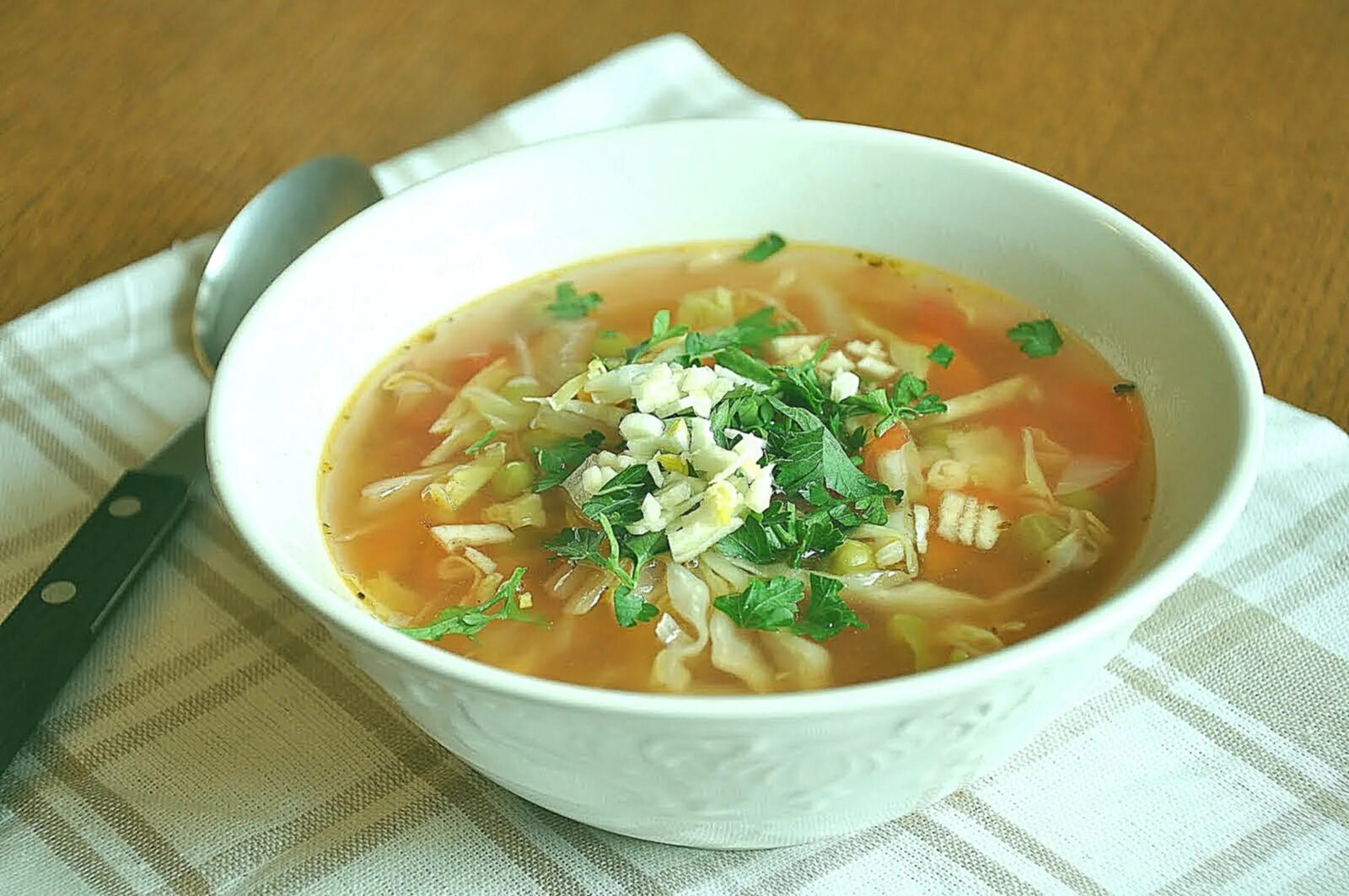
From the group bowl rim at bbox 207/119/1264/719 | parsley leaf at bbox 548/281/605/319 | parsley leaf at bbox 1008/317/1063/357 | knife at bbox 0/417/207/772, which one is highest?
bowl rim at bbox 207/119/1264/719

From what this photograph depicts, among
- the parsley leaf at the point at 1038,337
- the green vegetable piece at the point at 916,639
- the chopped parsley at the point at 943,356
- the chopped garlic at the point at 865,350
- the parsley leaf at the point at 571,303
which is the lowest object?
the parsley leaf at the point at 571,303

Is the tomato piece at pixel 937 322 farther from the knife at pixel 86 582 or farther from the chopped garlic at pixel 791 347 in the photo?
the knife at pixel 86 582

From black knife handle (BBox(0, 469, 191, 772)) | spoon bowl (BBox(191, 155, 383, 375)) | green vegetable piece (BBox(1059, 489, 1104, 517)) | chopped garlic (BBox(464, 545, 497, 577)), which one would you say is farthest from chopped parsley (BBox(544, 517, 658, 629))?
spoon bowl (BBox(191, 155, 383, 375))

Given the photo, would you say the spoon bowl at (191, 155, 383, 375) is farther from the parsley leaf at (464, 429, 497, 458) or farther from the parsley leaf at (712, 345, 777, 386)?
the parsley leaf at (712, 345, 777, 386)

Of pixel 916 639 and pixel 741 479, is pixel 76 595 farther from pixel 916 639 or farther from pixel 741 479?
pixel 916 639

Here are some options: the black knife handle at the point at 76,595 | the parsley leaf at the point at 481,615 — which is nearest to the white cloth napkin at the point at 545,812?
the black knife handle at the point at 76,595

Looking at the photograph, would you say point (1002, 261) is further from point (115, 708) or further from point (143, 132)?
point (143, 132)
